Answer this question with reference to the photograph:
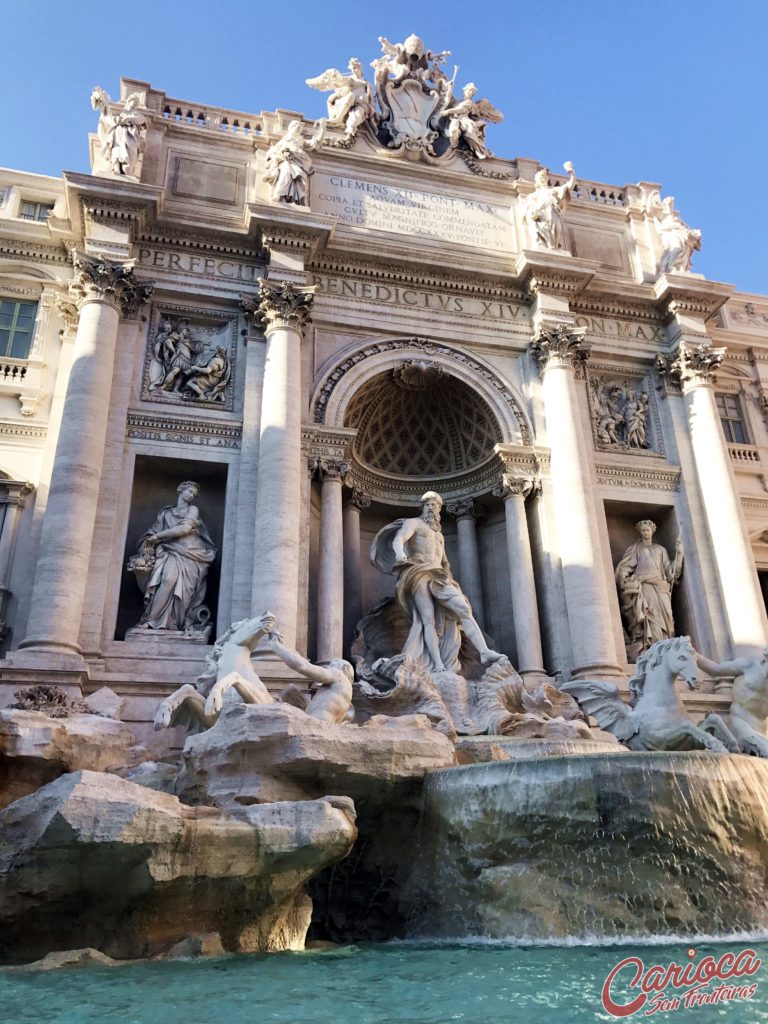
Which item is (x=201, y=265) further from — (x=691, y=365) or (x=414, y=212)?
(x=691, y=365)

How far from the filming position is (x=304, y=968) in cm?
554

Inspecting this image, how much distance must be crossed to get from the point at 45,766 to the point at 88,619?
4847 millimetres

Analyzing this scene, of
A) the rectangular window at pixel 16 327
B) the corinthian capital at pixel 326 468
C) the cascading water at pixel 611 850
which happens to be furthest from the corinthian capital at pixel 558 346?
the cascading water at pixel 611 850

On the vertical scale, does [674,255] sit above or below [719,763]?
above

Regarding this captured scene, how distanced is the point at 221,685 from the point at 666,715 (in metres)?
5.61

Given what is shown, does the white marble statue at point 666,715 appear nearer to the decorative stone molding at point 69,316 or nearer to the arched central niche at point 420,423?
the arched central niche at point 420,423

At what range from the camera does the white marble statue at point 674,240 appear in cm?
1852

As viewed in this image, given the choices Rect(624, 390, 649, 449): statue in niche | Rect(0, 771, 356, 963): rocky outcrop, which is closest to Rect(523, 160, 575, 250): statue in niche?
Rect(624, 390, 649, 449): statue in niche

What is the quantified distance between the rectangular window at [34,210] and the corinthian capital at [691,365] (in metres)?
13.1

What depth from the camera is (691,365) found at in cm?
1753

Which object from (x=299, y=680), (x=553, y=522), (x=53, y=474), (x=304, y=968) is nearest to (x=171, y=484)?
(x=53, y=474)

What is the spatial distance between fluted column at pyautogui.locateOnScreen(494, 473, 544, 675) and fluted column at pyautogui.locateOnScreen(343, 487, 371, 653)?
9.31 feet

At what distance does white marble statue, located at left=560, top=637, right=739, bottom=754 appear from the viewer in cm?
1017

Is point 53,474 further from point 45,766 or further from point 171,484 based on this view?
point 45,766
